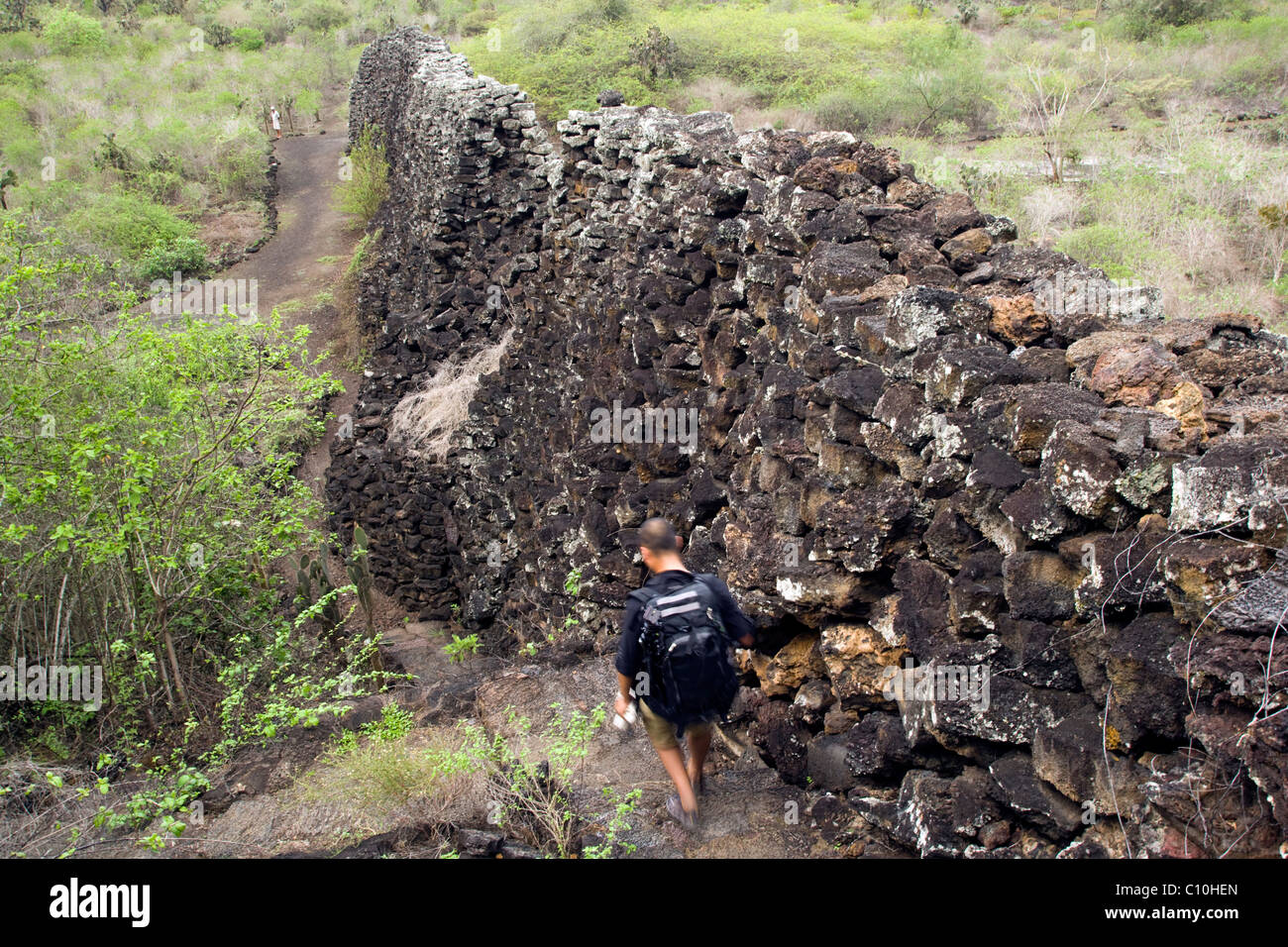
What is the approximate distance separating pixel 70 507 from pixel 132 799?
8.80 feet

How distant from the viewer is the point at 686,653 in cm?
395

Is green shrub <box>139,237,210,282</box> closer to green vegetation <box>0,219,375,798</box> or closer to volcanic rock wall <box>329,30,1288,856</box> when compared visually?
green vegetation <box>0,219,375,798</box>

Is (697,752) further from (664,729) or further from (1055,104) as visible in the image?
(1055,104)

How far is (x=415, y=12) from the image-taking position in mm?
34906

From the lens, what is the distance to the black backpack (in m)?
3.94

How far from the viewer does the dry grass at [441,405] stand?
10.8m

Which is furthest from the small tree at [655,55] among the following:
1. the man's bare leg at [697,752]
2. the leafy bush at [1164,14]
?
the man's bare leg at [697,752]

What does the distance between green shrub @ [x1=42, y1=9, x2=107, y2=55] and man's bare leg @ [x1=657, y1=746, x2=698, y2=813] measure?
39.2 m

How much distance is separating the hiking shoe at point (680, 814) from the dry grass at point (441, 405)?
22.0 ft

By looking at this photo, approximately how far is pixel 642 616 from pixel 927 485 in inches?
53.6

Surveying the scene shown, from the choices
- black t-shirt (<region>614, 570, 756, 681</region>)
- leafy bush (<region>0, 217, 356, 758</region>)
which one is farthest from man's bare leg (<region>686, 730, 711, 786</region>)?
leafy bush (<region>0, 217, 356, 758</region>)

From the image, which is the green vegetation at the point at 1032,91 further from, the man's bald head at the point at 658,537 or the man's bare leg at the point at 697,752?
the man's bare leg at the point at 697,752

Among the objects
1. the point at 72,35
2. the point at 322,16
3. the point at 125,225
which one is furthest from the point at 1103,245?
the point at 322,16
